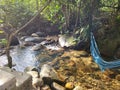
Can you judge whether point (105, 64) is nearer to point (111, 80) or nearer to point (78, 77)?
point (111, 80)

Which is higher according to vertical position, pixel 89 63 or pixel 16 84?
pixel 16 84

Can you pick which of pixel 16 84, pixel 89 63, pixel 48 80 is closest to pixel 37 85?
pixel 48 80

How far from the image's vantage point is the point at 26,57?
22.8 feet

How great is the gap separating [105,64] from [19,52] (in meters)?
3.82

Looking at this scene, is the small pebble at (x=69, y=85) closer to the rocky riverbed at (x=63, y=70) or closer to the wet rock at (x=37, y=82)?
the rocky riverbed at (x=63, y=70)

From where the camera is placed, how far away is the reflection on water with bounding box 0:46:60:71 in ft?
20.4

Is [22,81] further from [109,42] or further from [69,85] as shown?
[109,42]

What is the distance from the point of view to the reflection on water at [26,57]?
623 cm

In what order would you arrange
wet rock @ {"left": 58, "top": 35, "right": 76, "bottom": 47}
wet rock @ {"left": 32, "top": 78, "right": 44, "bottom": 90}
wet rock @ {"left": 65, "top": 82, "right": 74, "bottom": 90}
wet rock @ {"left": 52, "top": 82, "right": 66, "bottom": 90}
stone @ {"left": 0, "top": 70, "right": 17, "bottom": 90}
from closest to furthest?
stone @ {"left": 0, "top": 70, "right": 17, "bottom": 90}
wet rock @ {"left": 32, "top": 78, "right": 44, "bottom": 90}
wet rock @ {"left": 52, "top": 82, "right": 66, "bottom": 90}
wet rock @ {"left": 65, "top": 82, "right": 74, "bottom": 90}
wet rock @ {"left": 58, "top": 35, "right": 76, "bottom": 47}

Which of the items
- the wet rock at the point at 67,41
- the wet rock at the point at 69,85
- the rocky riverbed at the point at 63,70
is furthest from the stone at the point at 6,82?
the wet rock at the point at 67,41

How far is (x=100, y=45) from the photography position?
22.6ft

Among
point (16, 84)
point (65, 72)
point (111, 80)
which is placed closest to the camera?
point (16, 84)

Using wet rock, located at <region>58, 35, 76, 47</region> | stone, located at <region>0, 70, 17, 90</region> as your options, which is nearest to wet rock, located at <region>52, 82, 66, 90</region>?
stone, located at <region>0, 70, 17, 90</region>

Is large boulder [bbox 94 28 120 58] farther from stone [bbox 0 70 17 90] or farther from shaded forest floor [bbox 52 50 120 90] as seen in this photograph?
stone [bbox 0 70 17 90]
